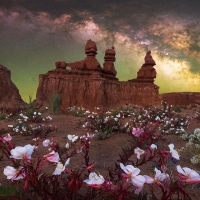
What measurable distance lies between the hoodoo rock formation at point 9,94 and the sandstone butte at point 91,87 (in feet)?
31.2

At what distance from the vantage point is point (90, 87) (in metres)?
35.0

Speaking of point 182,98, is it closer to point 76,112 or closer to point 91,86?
point 91,86

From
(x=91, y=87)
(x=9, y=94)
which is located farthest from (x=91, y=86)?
(x=9, y=94)

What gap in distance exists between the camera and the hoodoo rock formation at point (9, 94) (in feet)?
71.9

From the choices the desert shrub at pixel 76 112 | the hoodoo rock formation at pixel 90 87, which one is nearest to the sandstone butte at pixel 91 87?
the hoodoo rock formation at pixel 90 87

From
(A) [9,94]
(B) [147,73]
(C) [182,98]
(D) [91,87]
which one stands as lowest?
(A) [9,94]

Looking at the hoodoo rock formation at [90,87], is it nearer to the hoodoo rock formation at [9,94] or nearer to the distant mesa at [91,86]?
the distant mesa at [91,86]

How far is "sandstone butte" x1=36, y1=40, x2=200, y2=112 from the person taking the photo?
1389 inches

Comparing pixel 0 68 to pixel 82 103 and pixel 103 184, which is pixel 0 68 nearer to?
pixel 82 103

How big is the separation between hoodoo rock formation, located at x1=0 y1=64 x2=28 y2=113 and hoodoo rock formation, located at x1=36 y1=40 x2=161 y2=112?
961 centimetres

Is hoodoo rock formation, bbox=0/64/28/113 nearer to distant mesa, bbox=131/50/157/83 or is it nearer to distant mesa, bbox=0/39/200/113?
distant mesa, bbox=0/39/200/113

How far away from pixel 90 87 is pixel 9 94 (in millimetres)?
13889

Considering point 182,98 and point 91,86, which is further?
point 182,98

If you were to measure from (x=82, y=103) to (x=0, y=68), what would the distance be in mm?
14394
